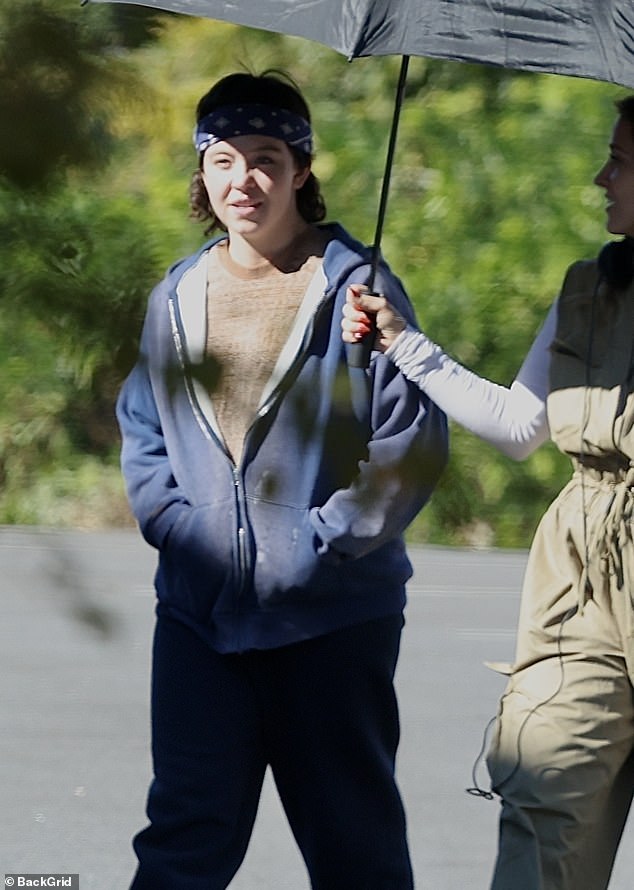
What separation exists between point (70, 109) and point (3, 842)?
11.5 feet

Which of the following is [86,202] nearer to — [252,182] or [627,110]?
[252,182]

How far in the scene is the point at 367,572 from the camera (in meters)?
2.94

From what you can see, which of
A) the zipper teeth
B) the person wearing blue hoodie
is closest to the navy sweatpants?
the person wearing blue hoodie

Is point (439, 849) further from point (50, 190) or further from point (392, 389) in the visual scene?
point (50, 190)

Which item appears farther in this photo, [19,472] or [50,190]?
[19,472]

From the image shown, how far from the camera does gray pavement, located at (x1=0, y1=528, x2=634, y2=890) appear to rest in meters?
4.34

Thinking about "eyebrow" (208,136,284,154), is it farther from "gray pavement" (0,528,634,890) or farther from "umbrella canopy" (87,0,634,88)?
"gray pavement" (0,528,634,890)

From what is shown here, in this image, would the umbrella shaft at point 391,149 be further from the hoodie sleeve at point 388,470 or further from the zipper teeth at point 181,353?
the zipper teeth at point 181,353

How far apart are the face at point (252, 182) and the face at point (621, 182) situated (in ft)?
1.64

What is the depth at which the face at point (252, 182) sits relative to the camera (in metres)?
2.75

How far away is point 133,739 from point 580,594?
282 cm

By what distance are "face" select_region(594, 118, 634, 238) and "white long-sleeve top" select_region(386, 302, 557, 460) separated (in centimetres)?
17

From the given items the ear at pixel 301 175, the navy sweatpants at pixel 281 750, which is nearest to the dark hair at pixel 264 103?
the ear at pixel 301 175

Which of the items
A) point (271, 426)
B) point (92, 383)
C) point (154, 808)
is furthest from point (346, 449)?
point (154, 808)
